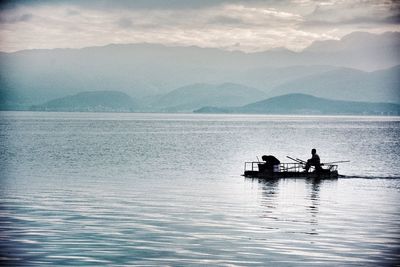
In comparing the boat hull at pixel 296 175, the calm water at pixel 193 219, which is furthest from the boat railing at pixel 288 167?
the calm water at pixel 193 219

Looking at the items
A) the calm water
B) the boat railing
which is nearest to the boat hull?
the boat railing

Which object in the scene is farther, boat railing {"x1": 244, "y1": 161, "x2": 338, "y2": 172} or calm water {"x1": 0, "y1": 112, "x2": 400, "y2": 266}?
boat railing {"x1": 244, "y1": 161, "x2": 338, "y2": 172}

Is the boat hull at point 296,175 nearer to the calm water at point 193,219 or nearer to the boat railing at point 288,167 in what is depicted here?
the boat railing at point 288,167

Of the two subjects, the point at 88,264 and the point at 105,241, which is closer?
the point at 88,264

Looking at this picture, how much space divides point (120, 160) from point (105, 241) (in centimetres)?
5712

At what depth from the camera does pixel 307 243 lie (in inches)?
1074

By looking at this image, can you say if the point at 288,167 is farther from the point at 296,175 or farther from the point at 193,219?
the point at 193,219

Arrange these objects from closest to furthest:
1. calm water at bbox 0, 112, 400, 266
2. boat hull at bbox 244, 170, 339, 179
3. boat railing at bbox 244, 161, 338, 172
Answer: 1. calm water at bbox 0, 112, 400, 266
2. boat hull at bbox 244, 170, 339, 179
3. boat railing at bbox 244, 161, 338, 172

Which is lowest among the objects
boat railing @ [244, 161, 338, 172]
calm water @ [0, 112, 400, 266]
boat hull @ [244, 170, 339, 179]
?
calm water @ [0, 112, 400, 266]

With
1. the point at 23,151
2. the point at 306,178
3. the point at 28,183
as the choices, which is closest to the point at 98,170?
the point at 28,183

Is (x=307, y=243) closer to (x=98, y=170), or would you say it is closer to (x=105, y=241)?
(x=105, y=241)

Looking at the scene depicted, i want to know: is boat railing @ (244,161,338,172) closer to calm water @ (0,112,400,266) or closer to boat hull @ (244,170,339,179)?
boat hull @ (244,170,339,179)

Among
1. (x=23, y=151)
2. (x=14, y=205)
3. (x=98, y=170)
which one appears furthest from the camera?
(x=23, y=151)

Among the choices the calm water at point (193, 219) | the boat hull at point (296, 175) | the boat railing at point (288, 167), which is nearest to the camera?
the calm water at point (193, 219)
